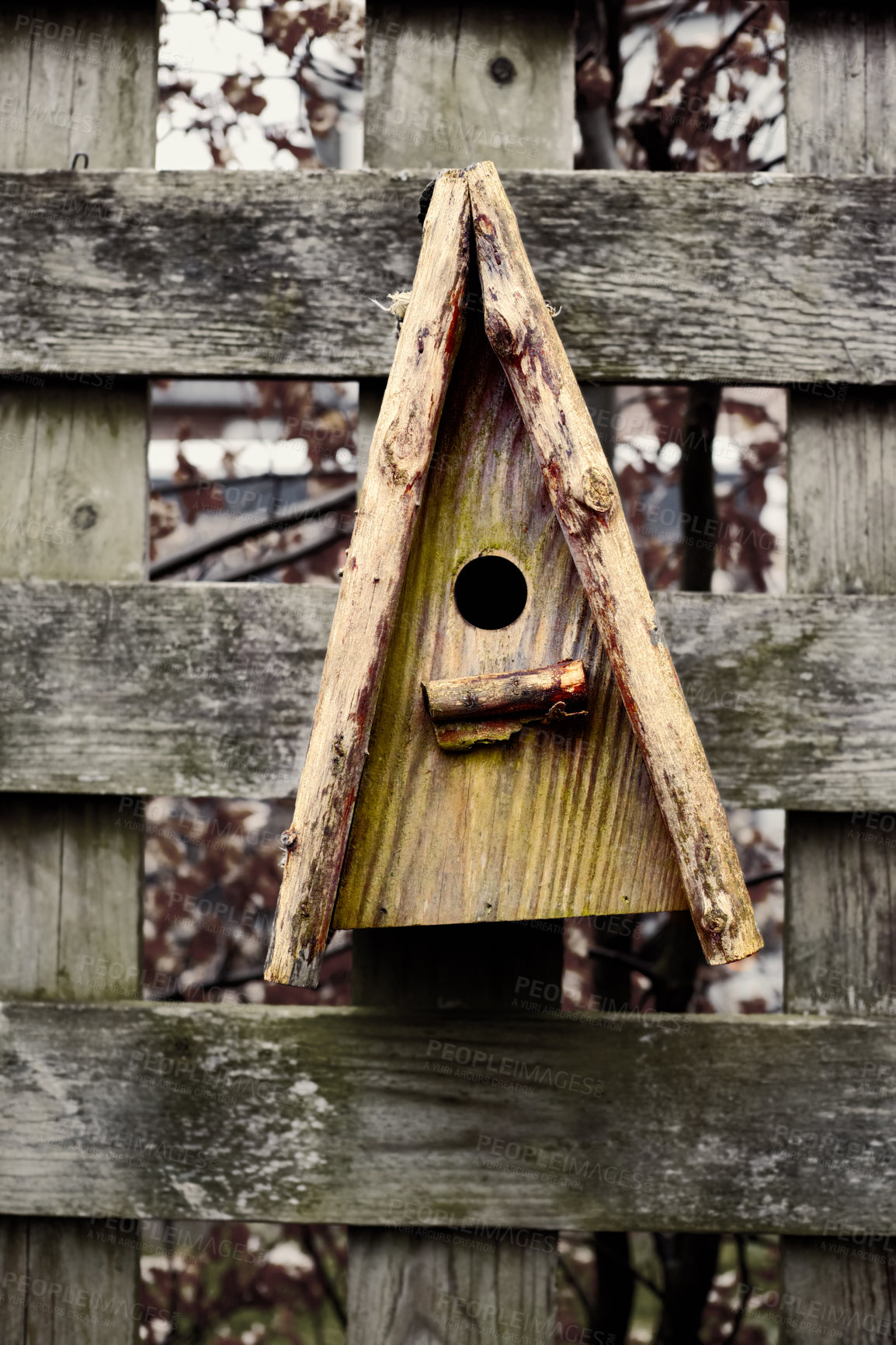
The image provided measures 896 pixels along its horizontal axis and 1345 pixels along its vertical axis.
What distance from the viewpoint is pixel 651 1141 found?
150cm

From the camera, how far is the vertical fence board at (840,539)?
1526 millimetres

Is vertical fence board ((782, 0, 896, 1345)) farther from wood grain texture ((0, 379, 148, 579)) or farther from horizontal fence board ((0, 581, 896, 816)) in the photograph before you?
wood grain texture ((0, 379, 148, 579))

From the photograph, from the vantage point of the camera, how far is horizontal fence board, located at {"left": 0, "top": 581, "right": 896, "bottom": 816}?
150cm

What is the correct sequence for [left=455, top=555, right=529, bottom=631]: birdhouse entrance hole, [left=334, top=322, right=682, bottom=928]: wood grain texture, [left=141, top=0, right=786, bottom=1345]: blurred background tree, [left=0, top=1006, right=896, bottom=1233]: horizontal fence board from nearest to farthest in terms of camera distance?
[left=334, top=322, right=682, bottom=928]: wood grain texture < [left=455, top=555, right=529, bottom=631]: birdhouse entrance hole < [left=0, top=1006, right=896, bottom=1233]: horizontal fence board < [left=141, top=0, right=786, bottom=1345]: blurred background tree

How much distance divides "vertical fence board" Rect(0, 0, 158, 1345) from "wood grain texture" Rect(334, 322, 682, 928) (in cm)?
55

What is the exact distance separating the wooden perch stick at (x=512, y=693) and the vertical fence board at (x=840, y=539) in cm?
55

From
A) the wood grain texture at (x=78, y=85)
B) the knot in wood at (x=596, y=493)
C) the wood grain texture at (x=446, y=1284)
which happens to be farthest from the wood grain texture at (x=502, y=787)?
the wood grain texture at (x=78, y=85)

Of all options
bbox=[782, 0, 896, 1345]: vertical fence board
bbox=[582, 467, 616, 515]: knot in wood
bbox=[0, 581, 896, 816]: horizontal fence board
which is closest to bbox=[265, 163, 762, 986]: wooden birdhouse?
bbox=[582, 467, 616, 515]: knot in wood

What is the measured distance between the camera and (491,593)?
1377mm

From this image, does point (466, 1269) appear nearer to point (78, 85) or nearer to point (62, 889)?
point (62, 889)

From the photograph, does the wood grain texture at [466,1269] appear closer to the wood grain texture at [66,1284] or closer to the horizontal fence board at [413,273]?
the wood grain texture at [66,1284]

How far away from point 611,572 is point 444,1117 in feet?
2.81

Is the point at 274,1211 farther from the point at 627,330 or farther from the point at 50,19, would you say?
the point at 50,19

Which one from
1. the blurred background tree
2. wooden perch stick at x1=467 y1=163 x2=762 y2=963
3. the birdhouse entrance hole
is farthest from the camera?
the blurred background tree
